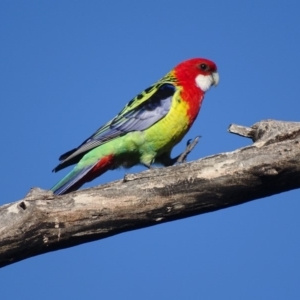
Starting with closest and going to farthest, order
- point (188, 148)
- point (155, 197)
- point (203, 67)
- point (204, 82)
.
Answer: point (155, 197) → point (188, 148) → point (204, 82) → point (203, 67)

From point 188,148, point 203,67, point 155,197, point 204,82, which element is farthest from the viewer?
point 203,67

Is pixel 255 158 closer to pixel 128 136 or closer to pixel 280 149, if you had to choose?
pixel 280 149

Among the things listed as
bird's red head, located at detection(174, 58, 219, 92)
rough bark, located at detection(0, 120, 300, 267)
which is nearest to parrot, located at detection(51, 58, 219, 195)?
bird's red head, located at detection(174, 58, 219, 92)

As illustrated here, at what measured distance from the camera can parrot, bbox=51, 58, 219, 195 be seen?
306 inches

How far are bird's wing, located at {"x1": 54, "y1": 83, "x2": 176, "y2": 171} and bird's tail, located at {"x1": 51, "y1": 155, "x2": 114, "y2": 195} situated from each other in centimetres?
22

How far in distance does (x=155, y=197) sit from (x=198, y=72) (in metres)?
4.16

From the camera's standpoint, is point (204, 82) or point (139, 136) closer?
point (139, 136)

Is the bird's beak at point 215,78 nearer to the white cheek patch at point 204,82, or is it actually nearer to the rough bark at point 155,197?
the white cheek patch at point 204,82

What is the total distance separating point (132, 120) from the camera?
26.3 ft

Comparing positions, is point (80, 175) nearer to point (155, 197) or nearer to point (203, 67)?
point (155, 197)

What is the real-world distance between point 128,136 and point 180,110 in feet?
2.62

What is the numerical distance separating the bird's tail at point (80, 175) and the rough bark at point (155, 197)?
6.73 ft

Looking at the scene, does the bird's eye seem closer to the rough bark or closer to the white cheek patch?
the white cheek patch

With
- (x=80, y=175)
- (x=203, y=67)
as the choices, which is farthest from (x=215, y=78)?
(x=80, y=175)
